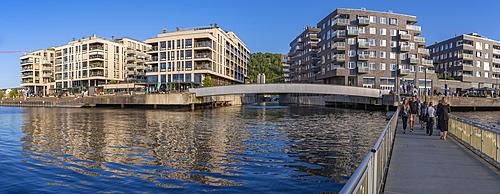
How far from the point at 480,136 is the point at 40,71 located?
430ft

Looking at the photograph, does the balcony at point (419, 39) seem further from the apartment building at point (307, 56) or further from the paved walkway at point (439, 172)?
the paved walkway at point (439, 172)

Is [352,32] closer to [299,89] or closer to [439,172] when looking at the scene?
[299,89]

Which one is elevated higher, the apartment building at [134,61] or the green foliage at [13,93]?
the apartment building at [134,61]

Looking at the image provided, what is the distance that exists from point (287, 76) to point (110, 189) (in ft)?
424

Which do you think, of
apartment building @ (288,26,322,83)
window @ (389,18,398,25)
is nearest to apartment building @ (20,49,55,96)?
apartment building @ (288,26,322,83)

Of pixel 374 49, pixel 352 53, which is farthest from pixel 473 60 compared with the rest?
pixel 352 53

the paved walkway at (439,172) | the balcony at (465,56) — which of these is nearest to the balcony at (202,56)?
the paved walkway at (439,172)

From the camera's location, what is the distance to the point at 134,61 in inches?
3804

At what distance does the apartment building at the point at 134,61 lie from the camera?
9356 cm

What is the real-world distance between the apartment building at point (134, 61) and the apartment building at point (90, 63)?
172 cm

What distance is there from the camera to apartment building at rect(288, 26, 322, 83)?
87025 mm

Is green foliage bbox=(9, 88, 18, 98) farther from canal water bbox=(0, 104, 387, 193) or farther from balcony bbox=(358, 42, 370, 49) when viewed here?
canal water bbox=(0, 104, 387, 193)

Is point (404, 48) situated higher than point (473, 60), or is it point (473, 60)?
point (404, 48)

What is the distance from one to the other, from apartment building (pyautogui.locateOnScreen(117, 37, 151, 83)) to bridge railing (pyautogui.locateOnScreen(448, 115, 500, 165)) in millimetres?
90287
